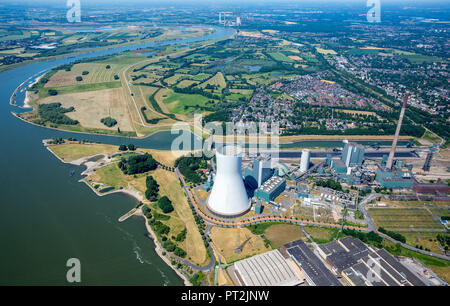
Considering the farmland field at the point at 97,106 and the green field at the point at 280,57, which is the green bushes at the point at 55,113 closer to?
the farmland field at the point at 97,106

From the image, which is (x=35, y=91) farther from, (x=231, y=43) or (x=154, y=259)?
(x=231, y=43)

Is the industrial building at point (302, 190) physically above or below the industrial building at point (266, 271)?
above

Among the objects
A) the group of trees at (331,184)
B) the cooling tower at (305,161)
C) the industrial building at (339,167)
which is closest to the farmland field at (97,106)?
the cooling tower at (305,161)

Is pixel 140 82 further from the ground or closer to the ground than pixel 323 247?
further from the ground

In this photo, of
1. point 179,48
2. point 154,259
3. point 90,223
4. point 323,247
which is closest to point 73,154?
point 90,223

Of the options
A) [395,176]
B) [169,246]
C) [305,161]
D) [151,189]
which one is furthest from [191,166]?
[395,176]

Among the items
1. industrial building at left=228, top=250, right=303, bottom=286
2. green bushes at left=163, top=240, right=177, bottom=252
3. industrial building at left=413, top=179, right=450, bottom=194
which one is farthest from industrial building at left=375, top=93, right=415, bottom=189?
green bushes at left=163, top=240, right=177, bottom=252
